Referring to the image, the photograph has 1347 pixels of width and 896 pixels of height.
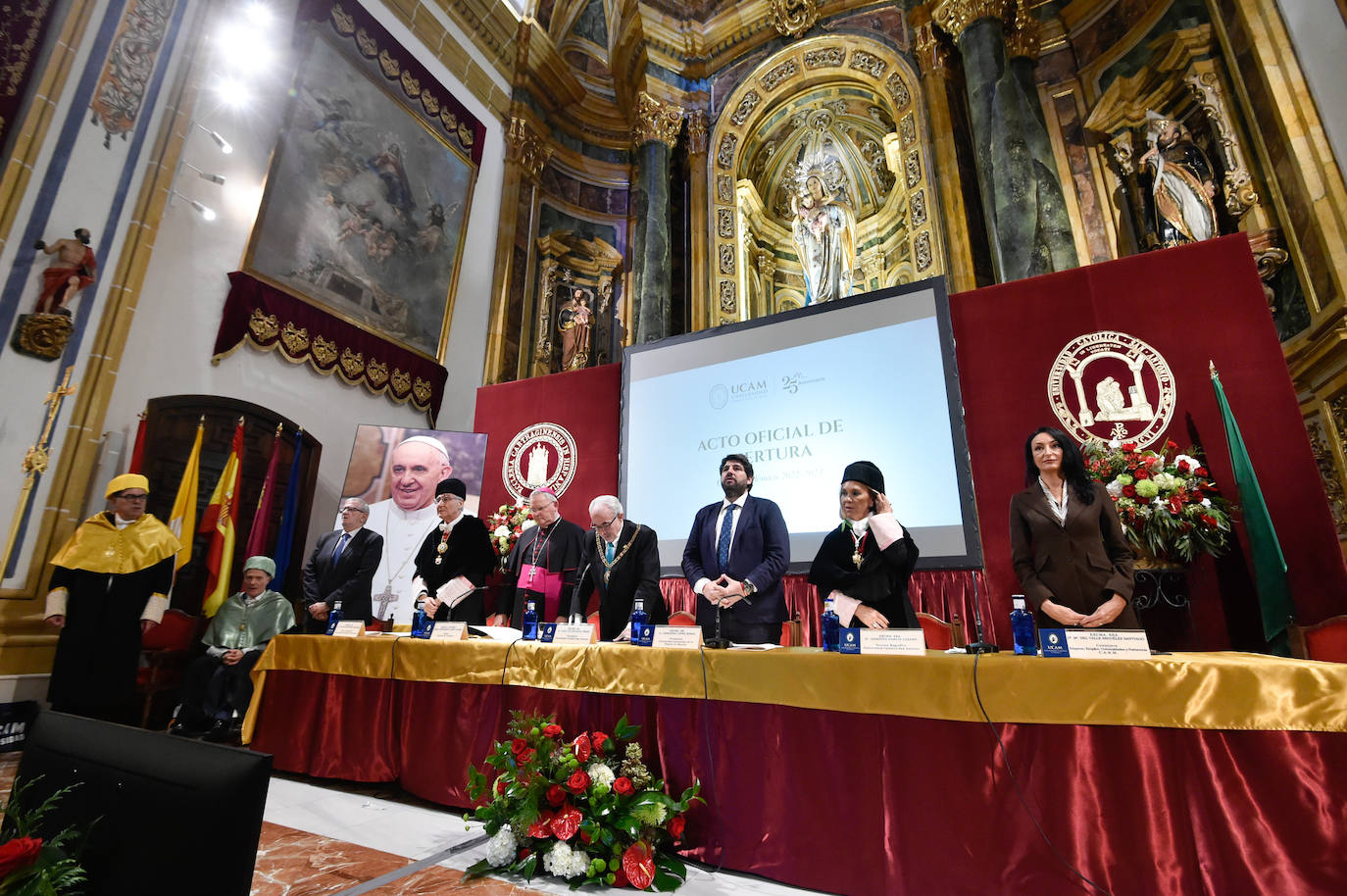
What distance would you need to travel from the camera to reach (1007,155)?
692cm

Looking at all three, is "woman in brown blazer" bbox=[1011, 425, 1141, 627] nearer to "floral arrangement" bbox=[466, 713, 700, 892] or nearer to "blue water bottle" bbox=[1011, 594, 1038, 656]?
"blue water bottle" bbox=[1011, 594, 1038, 656]

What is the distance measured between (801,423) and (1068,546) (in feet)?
8.97

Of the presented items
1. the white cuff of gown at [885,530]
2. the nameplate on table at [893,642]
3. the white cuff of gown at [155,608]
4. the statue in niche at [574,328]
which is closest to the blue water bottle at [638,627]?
the nameplate on table at [893,642]

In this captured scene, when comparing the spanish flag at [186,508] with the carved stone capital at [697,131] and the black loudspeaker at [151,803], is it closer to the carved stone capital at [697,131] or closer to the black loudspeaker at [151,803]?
the black loudspeaker at [151,803]

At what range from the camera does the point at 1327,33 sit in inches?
198

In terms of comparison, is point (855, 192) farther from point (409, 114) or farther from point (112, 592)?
point (112, 592)

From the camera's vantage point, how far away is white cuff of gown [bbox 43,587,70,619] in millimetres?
3682

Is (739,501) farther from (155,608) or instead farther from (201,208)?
(201,208)

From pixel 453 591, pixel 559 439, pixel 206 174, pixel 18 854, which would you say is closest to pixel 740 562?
pixel 453 591

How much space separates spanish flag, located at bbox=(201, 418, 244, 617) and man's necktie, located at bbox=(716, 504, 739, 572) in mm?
4456

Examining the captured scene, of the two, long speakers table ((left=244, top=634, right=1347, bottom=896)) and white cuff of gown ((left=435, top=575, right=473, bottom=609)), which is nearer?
long speakers table ((left=244, top=634, right=1347, bottom=896))

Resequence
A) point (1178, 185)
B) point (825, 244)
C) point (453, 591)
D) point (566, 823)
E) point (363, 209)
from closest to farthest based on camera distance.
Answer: point (566, 823), point (453, 591), point (1178, 185), point (363, 209), point (825, 244)

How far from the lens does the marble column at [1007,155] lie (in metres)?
6.62

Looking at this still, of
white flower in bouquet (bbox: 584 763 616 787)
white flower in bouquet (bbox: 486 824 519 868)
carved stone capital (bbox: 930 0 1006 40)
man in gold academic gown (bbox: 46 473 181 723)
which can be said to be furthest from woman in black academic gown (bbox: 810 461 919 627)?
carved stone capital (bbox: 930 0 1006 40)
